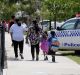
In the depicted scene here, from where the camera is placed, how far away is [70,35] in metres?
21.3

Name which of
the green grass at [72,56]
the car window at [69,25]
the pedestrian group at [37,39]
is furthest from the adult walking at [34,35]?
the car window at [69,25]

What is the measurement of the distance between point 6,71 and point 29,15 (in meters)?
54.2

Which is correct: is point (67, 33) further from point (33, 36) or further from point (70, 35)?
point (33, 36)

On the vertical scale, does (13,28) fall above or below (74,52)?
above

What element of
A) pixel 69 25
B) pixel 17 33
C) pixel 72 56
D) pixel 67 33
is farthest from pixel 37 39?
pixel 69 25

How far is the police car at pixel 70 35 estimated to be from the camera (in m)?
21.3

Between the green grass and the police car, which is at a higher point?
the police car

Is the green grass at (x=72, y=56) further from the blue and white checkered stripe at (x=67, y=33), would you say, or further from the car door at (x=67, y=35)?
the blue and white checkered stripe at (x=67, y=33)

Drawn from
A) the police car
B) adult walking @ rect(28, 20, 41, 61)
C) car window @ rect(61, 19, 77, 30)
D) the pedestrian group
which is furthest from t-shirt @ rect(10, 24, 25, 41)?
car window @ rect(61, 19, 77, 30)

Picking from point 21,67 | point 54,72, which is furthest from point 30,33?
point 54,72

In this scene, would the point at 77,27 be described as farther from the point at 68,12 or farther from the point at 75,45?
the point at 68,12

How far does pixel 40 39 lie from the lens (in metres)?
18.2

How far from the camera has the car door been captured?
21.3m

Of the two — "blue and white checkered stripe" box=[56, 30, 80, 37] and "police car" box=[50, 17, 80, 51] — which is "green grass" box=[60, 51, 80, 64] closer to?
"police car" box=[50, 17, 80, 51]
